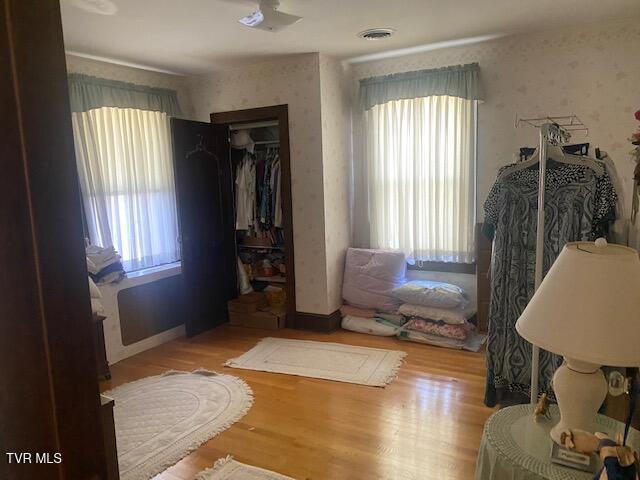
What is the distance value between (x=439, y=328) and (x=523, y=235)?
5.06 feet

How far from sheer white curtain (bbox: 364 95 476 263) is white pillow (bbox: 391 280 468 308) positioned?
0.27 meters

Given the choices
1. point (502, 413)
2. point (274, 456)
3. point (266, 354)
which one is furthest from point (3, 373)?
point (266, 354)

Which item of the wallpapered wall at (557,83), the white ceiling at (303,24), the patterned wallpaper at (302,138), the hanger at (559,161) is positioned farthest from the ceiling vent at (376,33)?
the hanger at (559,161)

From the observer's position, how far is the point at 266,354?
372 cm

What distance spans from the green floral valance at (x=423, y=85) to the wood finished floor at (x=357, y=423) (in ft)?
7.00

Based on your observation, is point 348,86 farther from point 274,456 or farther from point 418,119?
point 274,456

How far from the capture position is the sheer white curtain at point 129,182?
3727 mm

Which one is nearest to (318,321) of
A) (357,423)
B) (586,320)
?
(357,423)

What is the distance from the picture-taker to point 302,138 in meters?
4.04

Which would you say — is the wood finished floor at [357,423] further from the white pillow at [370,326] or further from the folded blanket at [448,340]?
the white pillow at [370,326]

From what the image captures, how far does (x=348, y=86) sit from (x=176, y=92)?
1.69 meters

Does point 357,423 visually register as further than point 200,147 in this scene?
No

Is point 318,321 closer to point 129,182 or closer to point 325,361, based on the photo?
point 325,361

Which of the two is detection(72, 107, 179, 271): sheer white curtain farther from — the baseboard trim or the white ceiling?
the baseboard trim
